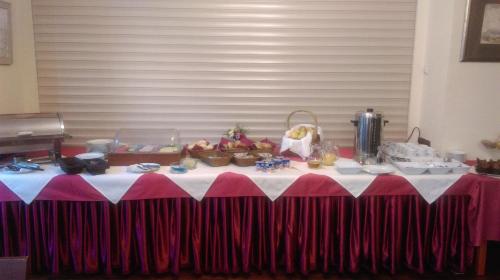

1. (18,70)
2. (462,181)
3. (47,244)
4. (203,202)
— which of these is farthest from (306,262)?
(18,70)

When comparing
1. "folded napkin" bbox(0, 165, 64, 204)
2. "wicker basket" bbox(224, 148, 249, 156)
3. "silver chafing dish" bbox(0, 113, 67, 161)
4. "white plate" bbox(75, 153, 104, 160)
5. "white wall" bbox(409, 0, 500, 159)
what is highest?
"white wall" bbox(409, 0, 500, 159)

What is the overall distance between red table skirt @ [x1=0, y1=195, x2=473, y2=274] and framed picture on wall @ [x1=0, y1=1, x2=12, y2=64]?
3.41 feet

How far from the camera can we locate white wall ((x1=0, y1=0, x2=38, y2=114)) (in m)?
2.69

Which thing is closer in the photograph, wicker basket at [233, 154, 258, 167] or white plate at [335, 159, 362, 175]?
white plate at [335, 159, 362, 175]

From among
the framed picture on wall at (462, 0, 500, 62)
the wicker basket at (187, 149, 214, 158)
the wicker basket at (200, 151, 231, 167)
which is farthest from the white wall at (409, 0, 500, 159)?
the wicker basket at (187, 149, 214, 158)

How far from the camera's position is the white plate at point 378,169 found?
2.32 m

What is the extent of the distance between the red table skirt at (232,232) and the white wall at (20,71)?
0.85 metres

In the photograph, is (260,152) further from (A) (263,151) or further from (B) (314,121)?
(B) (314,121)

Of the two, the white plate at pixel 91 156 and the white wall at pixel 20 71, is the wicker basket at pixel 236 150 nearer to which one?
the white plate at pixel 91 156

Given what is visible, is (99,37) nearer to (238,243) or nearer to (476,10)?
(238,243)

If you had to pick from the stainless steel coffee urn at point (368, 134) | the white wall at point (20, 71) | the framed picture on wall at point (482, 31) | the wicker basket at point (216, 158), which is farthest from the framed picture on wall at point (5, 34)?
the framed picture on wall at point (482, 31)

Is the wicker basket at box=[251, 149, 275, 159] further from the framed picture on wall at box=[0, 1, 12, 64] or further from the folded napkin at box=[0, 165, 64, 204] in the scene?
the framed picture on wall at box=[0, 1, 12, 64]

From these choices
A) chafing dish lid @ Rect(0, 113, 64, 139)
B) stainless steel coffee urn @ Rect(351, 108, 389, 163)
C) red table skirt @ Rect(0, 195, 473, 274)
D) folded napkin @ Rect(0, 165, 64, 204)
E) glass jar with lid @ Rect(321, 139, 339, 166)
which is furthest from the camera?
stainless steel coffee urn @ Rect(351, 108, 389, 163)

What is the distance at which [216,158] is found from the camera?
2.49 meters
